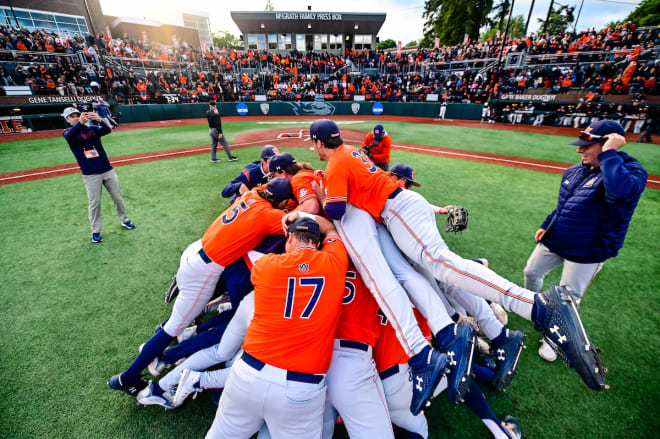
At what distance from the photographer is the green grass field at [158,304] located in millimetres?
2709

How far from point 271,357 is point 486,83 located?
28.4 m

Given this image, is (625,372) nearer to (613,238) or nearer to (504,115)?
(613,238)

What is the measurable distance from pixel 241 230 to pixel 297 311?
1293 millimetres

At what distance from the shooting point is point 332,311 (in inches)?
84.1

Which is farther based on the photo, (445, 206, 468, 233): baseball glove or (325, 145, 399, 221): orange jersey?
(445, 206, 468, 233): baseball glove

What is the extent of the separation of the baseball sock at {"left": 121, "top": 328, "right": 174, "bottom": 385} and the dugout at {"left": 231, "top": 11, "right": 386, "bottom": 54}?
43076 millimetres

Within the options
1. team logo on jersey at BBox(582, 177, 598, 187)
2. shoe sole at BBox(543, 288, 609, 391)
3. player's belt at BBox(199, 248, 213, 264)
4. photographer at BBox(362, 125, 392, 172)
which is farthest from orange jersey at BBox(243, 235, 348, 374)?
photographer at BBox(362, 125, 392, 172)

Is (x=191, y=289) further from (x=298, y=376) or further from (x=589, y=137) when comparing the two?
(x=589, y=137)

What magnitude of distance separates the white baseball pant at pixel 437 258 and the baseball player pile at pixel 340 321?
1 centimetres

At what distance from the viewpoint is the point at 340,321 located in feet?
8.23

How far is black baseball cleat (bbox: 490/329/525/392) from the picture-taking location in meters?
2.51

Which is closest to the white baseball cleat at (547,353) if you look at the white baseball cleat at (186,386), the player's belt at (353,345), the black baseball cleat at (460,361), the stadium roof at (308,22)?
the black baseball cleat at (460,361)

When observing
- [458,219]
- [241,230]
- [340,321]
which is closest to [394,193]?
[458,219]

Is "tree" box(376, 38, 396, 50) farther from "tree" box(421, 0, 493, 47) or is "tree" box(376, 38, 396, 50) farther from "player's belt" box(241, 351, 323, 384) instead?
"player's belt" box(241, 351, 323, 384)
